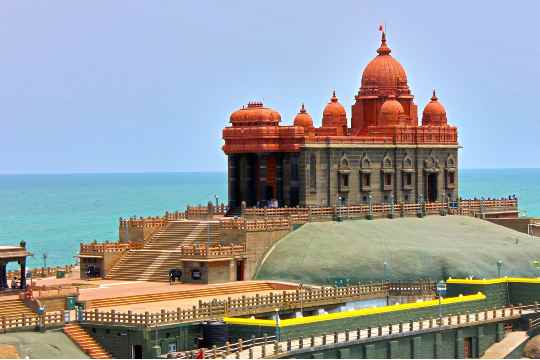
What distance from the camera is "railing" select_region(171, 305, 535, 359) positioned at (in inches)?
3270

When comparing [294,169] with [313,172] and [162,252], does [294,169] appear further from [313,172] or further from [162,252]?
[162,252]

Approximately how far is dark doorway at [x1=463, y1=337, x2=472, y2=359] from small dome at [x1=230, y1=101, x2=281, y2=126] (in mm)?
23553

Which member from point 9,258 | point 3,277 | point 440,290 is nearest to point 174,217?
point 440,290

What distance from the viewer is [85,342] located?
86.8 m

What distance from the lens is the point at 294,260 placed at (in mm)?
103375

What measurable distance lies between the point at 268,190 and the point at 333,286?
48.4ft

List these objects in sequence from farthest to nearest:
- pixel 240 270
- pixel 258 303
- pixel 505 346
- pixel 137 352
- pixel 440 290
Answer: pixel 240 270, pixel 440 290, pixel 505 346, pixel 258 303, pixel 137 352

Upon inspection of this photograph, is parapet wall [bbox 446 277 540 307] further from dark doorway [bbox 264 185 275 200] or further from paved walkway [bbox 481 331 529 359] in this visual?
dark doorway [bbox 264 185 275 200]

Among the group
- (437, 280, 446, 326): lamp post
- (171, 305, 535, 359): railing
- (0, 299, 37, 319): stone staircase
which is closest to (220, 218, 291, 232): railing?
(437, 280, 446, 326): lamp post

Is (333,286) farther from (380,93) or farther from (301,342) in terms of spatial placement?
(380,93)

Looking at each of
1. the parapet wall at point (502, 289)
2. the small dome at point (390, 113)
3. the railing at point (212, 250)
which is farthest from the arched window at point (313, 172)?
the parapet wall at point (502, 289)

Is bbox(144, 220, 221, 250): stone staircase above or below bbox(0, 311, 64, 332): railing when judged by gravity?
above

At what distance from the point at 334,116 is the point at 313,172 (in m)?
10.9

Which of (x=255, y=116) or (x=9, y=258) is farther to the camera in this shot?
(x=255, y=116)
